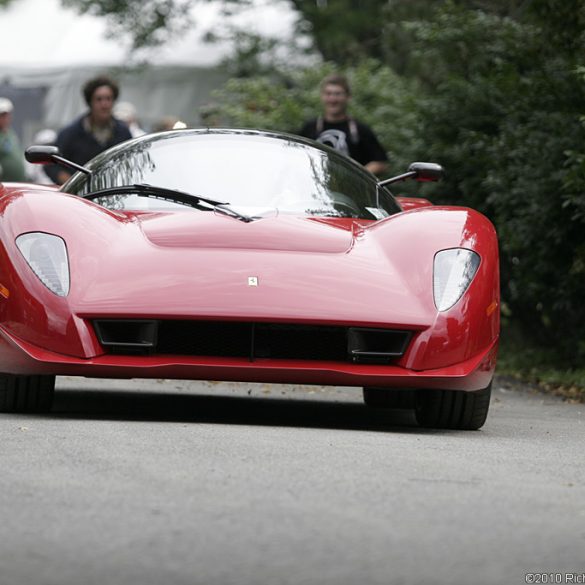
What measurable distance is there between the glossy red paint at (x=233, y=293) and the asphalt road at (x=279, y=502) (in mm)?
249

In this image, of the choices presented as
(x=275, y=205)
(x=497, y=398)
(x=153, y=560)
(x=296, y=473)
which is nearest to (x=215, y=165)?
(x=275, y=205)

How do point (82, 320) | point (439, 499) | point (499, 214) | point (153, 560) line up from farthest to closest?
point (499, 214) < point (82, 320) < point (439, 499) < point (153, 560)

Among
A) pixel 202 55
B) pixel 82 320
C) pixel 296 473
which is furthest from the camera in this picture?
pixel 202 55

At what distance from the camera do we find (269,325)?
651 cm

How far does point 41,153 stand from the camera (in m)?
8.35

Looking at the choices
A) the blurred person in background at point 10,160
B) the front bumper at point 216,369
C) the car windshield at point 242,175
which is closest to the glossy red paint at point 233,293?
the front bumper at point 216,369

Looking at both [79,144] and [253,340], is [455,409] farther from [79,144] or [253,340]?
[79,144]

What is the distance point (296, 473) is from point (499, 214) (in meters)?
6.66

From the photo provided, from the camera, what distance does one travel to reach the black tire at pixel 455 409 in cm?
692

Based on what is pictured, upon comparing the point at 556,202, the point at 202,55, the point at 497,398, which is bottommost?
the point at 202,55

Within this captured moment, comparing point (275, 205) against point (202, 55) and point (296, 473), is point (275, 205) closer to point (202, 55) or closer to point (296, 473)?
point (296, 473)

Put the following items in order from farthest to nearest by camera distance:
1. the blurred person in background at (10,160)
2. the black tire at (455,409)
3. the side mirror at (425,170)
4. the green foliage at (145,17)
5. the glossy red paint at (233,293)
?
the green foliage at (145,17) < the blurred person in background at (10,160) < the side mirror at (425,170) < the black tire at (455,409) < the glossy red paint at (233,293)

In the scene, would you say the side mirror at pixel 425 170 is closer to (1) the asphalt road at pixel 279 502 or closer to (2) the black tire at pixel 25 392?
(1) the asphalt road at pixel 279 502

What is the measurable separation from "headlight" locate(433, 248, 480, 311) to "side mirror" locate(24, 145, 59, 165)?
2.42 m
